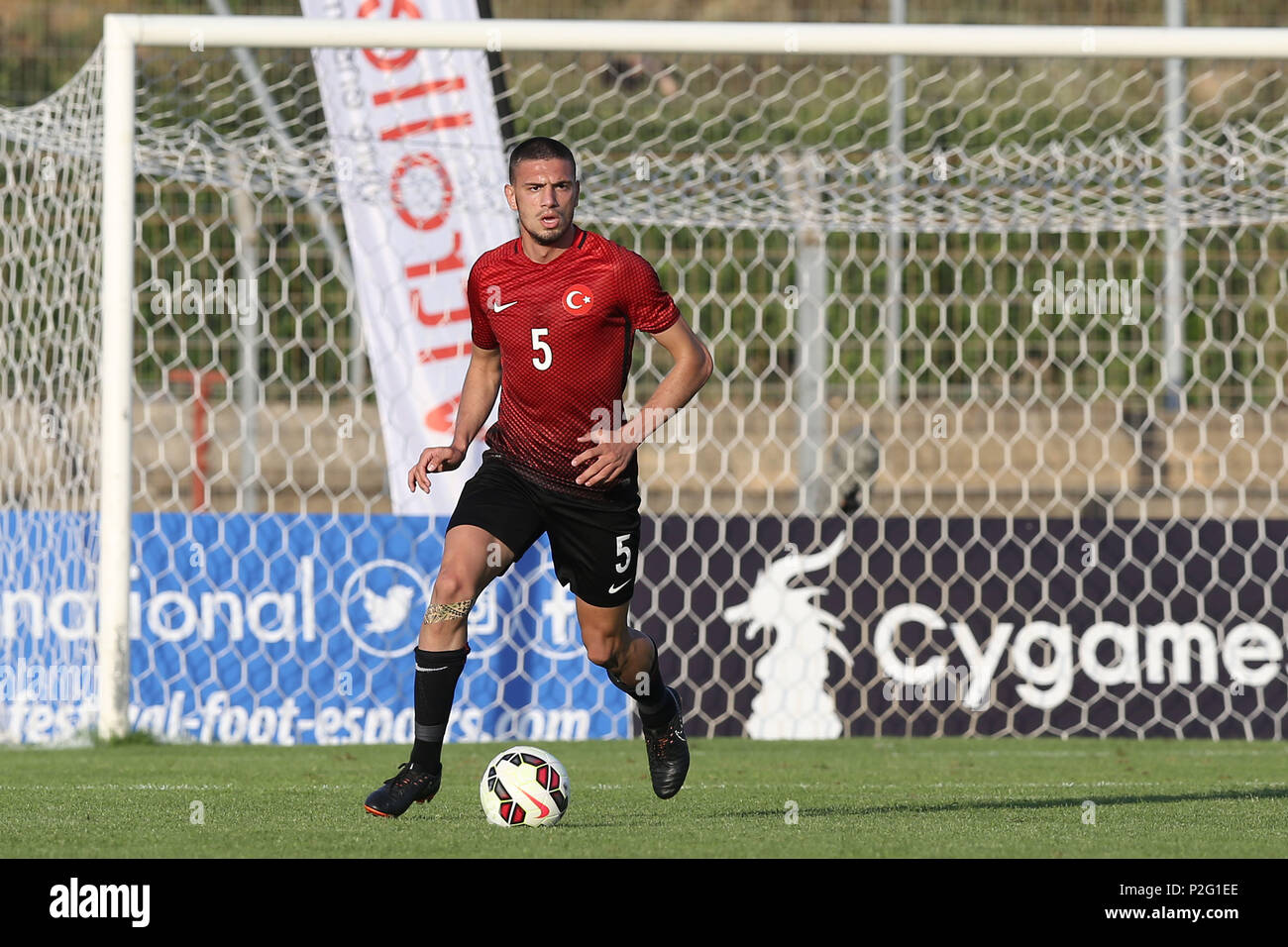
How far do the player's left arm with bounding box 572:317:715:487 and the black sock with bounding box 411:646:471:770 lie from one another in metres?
0.61

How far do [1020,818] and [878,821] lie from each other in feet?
1.38

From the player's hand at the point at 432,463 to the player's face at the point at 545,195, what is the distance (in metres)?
0.66

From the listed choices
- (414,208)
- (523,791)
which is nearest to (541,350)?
(523,791)

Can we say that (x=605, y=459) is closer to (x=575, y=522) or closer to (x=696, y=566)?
(x=575, y=522)

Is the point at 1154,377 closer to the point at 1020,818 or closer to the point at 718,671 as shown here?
the point at 718,671

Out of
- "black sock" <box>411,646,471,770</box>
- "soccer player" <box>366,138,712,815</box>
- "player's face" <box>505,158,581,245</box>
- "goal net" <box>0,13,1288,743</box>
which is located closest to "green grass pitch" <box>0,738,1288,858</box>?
"black sock" <box>411,646,471,770</box>

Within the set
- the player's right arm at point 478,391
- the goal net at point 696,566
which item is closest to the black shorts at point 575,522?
the player's right arm at point 478,391

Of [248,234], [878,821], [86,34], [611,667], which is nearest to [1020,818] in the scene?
[878,821]

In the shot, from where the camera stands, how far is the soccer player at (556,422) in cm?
484

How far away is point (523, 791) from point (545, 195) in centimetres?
162

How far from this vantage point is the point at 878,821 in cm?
494

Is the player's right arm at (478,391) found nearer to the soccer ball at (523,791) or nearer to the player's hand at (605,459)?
the player's hand at (605,459)

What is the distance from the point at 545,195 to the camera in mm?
4902

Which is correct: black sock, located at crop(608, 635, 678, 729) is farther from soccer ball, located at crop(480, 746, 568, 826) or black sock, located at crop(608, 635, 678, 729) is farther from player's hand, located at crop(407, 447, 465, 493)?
player's hand, located at crop(407, 447, 465, 493)
